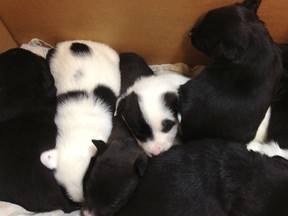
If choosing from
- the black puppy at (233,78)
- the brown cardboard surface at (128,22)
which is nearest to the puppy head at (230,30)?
the black puppy at (233,78)

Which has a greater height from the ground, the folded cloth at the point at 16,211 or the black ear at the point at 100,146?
the black ear at the point at 100,146

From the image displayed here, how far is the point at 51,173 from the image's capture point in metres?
2.34

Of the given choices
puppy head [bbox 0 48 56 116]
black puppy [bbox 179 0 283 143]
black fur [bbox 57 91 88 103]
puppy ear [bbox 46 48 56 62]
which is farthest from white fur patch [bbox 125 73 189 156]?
puppy ear [bbox 46 48 56 62]

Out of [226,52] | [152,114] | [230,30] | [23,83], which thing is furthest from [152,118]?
[23,83]

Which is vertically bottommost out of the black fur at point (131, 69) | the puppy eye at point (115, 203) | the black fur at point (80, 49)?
the puppy eye at point (115, 203)

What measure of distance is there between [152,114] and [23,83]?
81cm

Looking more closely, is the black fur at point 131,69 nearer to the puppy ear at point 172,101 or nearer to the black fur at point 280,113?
the puppy ear at point 172,101

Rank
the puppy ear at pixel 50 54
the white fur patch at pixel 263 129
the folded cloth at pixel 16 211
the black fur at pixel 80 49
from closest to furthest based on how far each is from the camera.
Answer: the folded cloth at pixel 16 211, the white fur patch at pixel 263 129, the black fur at pixel 80 49, the puppy ear at pixel 50 54

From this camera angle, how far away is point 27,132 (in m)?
2.35

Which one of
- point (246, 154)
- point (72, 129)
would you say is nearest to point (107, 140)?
point (72, 129)

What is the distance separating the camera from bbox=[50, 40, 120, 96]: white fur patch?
2592 millimetres

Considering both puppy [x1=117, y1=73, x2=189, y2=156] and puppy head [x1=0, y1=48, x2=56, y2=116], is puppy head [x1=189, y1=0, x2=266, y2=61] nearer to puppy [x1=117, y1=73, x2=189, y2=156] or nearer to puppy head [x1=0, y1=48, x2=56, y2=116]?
puppy [x1=117, y1=73, x2=189, y2=156]

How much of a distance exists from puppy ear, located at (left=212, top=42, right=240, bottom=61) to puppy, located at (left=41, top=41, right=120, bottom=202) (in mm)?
761

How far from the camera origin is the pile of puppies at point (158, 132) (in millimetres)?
2066
